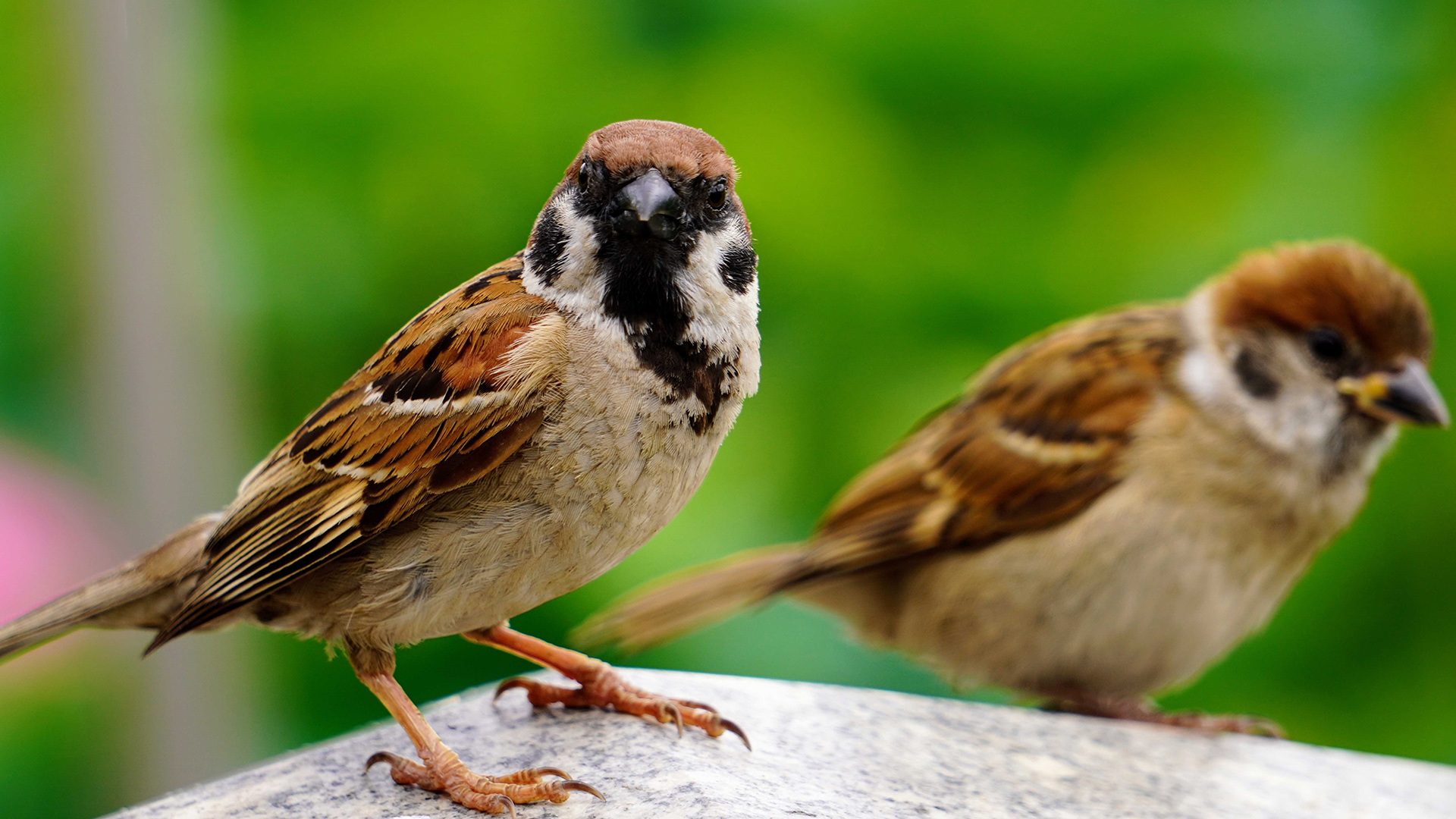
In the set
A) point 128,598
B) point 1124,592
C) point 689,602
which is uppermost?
point 128,598

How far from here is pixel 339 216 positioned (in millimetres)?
2742

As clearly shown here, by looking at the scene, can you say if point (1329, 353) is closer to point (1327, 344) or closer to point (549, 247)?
point (1327, 344)

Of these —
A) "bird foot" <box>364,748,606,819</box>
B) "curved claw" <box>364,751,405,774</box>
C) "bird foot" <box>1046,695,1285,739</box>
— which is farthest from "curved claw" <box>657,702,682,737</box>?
"bird foot" <box>1046,695,1285,739</box>

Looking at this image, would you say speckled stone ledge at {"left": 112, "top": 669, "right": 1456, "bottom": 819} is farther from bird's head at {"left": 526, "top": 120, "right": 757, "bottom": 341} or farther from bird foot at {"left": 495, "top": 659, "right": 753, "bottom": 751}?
bird's head at {"left": 526, "top": 120, "right": 757, "bottom": 341}

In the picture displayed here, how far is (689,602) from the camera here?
2.64 metres

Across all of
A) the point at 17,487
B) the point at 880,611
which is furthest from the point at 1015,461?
the point at 17,487

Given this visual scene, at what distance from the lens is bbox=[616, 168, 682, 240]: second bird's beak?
1.35m

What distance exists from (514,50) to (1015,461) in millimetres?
1488

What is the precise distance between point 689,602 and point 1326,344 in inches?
55.4

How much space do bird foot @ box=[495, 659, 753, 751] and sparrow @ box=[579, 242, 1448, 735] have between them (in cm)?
79

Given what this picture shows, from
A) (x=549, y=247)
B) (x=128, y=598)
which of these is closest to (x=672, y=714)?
(x=549, y=247)

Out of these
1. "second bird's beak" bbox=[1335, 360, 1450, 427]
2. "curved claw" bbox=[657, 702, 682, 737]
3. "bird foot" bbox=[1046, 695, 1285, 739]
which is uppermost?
"curved claw" bbox=[657, 702, 682, 737]

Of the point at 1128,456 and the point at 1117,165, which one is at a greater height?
the point at 1117,165

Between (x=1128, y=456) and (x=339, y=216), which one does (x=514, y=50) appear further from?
(x=1128, y=456)
